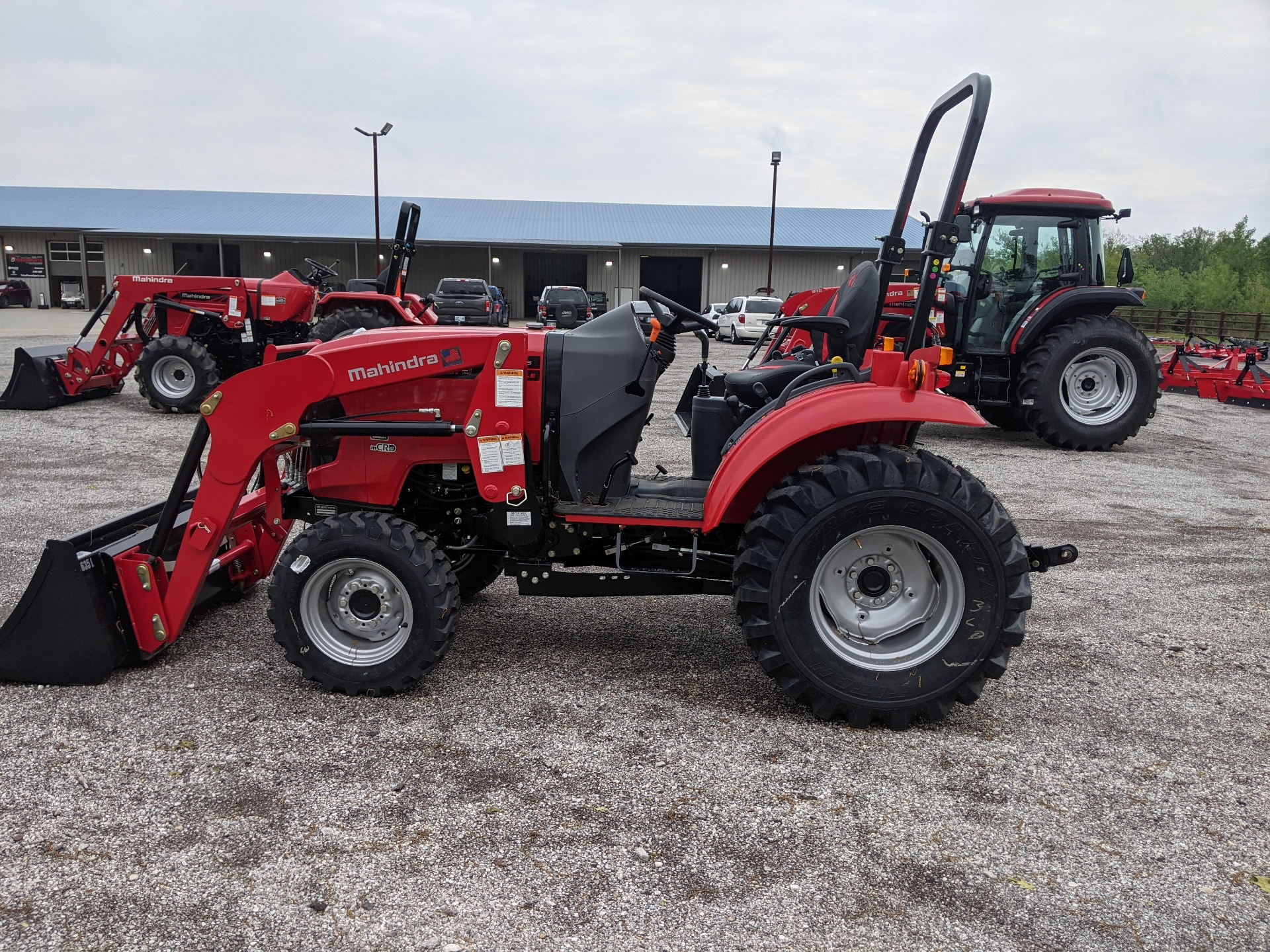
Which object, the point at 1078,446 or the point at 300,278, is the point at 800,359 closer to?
the point at 1078,446

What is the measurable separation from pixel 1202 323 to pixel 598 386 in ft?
107

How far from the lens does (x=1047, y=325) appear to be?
9.60 m

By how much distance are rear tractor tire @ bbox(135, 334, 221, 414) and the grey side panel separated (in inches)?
339

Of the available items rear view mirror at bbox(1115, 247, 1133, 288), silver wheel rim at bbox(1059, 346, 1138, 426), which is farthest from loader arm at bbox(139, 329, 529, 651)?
rear view mirror at bbox(1115, 247, 1133, 288)

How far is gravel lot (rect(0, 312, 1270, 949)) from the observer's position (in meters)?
2.27

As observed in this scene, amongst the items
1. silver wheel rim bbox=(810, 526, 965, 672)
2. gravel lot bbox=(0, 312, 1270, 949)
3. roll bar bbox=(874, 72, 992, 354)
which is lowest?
gravel lot bbox=(0, 312, 1270, 949)

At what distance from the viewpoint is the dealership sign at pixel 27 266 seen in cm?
3894

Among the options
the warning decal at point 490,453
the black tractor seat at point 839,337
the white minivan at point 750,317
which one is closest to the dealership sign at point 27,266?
the white minivan at point 750,317

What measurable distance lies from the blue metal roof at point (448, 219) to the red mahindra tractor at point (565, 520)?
3397cm

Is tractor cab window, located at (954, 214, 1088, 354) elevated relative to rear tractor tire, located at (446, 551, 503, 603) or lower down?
elevated

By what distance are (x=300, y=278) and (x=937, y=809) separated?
1124 centimetres

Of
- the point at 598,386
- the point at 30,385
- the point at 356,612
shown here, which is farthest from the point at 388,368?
the point at 30,385

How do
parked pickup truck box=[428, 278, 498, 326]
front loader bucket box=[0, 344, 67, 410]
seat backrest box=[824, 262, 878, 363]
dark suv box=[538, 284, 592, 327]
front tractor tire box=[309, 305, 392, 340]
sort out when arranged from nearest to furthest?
seat backrest box=[824, 262, 878, 363] < front loader bucket box=[0, 344, 67, 410] < front tractor tire box=[309, 305, 392, 340] < parked pickup truck box=[428, 278, 498, 326] < dark suv box=[538, 284, 592, 327]

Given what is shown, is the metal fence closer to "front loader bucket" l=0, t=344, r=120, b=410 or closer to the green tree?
the green tree
